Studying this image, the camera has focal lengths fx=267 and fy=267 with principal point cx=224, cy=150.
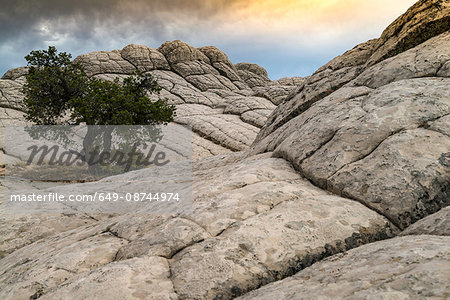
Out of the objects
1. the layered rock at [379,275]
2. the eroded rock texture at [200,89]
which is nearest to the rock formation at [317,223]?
the layered rock at [379,275]

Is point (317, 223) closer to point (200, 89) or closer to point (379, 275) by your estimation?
point (379, 275)

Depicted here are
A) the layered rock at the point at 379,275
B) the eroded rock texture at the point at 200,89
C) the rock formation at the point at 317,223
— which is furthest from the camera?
the eroded rock texture at the point at 200,89

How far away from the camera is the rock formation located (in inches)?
126

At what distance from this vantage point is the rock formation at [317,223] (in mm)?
3191

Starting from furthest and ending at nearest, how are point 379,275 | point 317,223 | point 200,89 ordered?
point 200,89
point 317,223
point 379,275

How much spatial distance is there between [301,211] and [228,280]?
182 cm

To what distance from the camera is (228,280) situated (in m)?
3.55

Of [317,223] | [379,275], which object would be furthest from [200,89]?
[379,275]

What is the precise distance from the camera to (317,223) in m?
4.34

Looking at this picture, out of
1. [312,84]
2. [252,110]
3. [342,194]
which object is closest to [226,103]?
[252,110]

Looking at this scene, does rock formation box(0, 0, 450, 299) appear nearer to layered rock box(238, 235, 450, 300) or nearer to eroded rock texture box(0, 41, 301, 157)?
layered rock box(238, 235, 450, 300)

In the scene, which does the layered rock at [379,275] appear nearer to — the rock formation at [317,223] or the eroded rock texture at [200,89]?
the rock formation at [317,223]

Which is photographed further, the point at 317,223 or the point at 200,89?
the point at 200,89

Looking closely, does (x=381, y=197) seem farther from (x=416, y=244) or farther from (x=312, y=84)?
(x=312, y=84)
